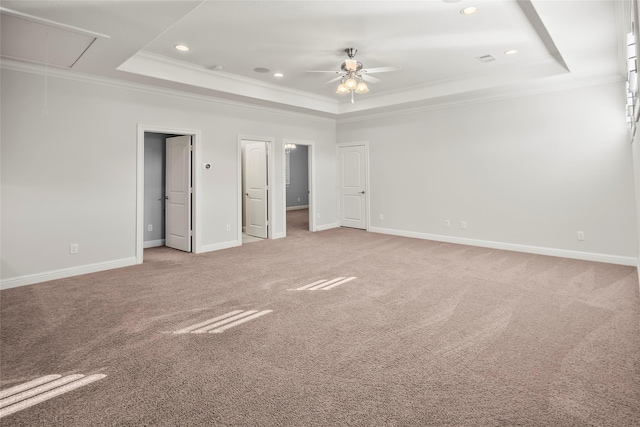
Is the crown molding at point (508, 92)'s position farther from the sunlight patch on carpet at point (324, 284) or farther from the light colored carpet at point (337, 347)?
the sunlight patch on carpet at point (324, 284)

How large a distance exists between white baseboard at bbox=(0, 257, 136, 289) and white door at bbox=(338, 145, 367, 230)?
4.76m

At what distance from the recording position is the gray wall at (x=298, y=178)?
1230 cm

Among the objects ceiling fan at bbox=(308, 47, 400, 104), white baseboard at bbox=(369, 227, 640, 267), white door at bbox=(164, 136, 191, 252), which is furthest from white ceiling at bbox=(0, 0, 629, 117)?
white baseboard at bbox=(369, 227, 640, 267)

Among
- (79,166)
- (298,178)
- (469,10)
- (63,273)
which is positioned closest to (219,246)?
(63,273)

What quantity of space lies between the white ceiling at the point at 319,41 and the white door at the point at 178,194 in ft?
3.87

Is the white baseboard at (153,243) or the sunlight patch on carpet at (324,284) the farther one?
the white baseboard at (153,243)

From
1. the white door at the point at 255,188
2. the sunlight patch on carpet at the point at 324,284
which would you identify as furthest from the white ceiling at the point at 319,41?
the sunlight patch on carpet at the point at 324,284

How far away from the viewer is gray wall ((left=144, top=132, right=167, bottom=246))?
21.0ft

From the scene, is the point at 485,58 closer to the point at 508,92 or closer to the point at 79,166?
the point at 508,92

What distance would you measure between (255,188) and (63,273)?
3.73m

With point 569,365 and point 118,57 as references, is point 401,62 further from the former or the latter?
point 569,365

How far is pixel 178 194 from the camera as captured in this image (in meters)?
6.11

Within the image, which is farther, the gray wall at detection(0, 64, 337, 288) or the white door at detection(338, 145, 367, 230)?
the white door at detection(338, 145, 367, 230)

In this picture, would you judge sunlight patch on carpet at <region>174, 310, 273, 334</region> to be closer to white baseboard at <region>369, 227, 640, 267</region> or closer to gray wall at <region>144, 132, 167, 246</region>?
gray wall at <region>144, 132, 167, 246</region>
